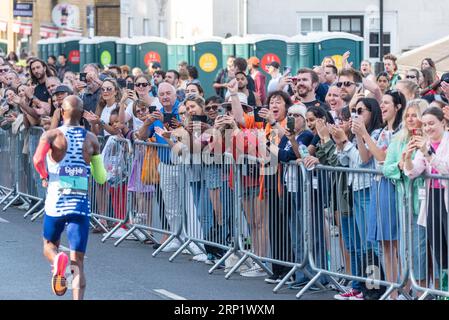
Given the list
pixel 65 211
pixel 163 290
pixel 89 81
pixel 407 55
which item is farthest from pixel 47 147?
pixel 407 55

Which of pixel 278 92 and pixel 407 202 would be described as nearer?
pixel 407 202

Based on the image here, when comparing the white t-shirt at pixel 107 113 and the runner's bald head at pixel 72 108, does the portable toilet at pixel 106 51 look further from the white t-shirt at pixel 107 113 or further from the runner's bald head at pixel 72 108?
the runner's bald head at pixel 72 108

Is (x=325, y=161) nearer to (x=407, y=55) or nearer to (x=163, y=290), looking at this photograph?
(x=163, y=290)

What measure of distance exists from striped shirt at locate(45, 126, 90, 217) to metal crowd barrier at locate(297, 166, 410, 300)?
2.17 metres

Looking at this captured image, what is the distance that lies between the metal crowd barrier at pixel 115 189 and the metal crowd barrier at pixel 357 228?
4.11m

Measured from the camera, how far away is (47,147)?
35.7 ft

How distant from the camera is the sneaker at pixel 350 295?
38.3 feet

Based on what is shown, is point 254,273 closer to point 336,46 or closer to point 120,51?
point 336,46

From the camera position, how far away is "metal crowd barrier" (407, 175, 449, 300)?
33.4ft

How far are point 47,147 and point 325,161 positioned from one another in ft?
8.76

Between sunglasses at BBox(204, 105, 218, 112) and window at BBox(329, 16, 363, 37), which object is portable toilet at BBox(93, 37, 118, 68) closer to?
window at BBox(329, 16, 363, 37)

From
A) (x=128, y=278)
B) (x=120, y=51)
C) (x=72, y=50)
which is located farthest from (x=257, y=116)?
(x=72, y=50)

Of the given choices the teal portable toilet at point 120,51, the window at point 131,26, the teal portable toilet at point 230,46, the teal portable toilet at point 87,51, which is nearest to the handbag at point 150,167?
the teal portable toilet at point 230,46

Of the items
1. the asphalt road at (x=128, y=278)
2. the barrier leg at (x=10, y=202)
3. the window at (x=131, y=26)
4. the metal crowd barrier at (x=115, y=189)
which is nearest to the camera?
the asphalt road at (x=128, y=278)
